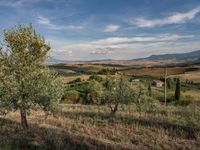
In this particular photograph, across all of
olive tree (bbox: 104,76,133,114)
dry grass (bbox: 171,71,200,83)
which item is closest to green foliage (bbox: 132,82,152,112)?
olive tree (bbox: 104,76,133,114)

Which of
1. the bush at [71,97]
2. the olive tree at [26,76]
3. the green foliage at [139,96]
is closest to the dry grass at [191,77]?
the bush at [71,97]

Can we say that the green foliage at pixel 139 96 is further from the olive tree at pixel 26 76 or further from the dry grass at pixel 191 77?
the dry grass at pixel 191 77

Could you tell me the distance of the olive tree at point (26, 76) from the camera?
15047 mm

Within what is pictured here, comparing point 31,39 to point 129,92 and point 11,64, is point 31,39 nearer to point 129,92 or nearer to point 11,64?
point 11,64

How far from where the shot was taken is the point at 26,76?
15.3m

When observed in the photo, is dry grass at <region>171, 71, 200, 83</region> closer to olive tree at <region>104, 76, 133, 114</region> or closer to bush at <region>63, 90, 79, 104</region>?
bush at <region>63, 90, 79, 104</region>

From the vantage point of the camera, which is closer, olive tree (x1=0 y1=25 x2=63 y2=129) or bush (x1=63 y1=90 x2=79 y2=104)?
olive tree (x1=0 y1=25 x2=63 y2=129)

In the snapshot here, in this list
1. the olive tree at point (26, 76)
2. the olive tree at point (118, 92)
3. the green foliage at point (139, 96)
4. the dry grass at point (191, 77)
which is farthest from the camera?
the dry grass at point (191, 77)

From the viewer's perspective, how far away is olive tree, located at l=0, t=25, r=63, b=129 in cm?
1505

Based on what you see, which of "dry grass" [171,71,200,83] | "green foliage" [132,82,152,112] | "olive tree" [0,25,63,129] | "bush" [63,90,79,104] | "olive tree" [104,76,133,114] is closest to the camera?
"olive tree" [0,25,63,129]

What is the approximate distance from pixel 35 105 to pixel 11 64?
9.00 ft

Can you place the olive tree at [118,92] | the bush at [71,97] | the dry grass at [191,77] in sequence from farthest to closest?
the dry grass at [191,77]
the bush at [71,97]
the olive tree at [118,92]

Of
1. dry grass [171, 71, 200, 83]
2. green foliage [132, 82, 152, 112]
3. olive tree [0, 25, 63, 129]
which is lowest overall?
dry grass [171, 71, 200, 83]

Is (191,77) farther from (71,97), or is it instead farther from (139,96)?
(139,96)
